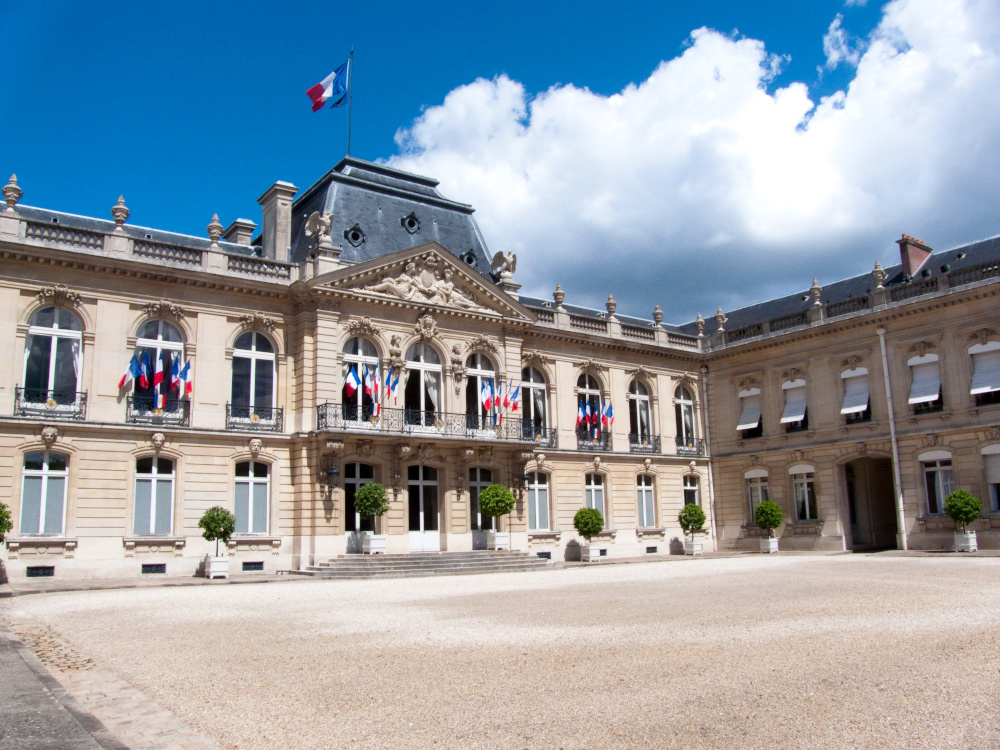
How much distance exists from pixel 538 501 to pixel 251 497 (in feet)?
28.9

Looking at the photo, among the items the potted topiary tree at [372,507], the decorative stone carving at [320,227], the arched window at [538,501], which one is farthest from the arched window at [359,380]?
the arched window at [538,501]

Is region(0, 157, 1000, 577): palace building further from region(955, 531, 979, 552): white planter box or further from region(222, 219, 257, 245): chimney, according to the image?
region(955, 531, 979, 552): white planter box

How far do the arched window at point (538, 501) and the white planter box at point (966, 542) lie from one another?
435 inches

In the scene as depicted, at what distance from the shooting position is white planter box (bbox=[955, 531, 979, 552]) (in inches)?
840

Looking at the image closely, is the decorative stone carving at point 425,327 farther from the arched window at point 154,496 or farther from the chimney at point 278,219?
the arched window at point 154,496

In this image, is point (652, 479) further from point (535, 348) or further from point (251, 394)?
point (251, 394)

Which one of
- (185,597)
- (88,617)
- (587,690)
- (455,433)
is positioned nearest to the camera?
(587,690)

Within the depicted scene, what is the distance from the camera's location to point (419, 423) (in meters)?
22.4

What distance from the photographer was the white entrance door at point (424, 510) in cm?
2202

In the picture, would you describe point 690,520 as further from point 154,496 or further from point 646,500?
point 154,496

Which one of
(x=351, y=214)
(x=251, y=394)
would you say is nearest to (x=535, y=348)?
(x=351, y=214)

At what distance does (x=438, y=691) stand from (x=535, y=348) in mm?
20517

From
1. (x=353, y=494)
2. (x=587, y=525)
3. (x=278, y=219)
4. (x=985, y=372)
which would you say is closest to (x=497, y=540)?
(x=587, y=525)

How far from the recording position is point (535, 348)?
86.4 ft
